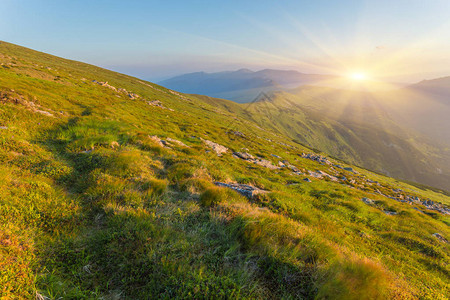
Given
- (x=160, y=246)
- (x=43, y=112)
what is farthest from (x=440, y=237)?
(x=43, y=112)

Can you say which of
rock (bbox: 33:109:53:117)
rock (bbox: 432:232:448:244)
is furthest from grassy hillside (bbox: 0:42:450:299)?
rock (bbox: 33:109:53:117)

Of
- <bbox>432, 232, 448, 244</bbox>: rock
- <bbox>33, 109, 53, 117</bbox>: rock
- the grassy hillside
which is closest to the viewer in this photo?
the grassy hillside

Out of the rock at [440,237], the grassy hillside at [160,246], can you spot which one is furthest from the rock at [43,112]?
the rock at [440,237]

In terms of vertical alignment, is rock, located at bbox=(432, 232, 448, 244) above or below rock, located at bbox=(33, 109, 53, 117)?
Answer: below

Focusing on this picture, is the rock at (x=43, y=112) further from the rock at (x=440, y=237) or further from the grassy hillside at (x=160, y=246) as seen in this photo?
the rock at (x=440, y=237)

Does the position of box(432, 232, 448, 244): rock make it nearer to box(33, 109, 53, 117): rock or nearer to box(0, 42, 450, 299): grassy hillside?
box(0, 42, 450, 299): grassy hillside

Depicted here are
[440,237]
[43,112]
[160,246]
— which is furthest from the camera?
[43,112]

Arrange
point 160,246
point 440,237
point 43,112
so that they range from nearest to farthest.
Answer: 1. point 160,246
2. point 440,237
3. point 43,112

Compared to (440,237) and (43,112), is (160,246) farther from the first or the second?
(43,112)

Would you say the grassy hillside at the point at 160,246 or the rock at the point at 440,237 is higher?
the grassy hillside at the point at 160,246

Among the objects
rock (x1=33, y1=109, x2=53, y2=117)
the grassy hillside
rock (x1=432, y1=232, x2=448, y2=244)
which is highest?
rock (x1=33, y1=109, x2=53, y2=117)

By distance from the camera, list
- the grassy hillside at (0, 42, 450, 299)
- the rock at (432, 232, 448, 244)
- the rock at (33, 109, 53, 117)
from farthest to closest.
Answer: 1. the rock at (33, 109, 53, 117)
2. the rock at (432, 232, 448, 244)
3. the grassy hillside at (0, 42, 450, 299)

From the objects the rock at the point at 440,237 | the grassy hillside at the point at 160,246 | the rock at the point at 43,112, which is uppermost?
the rock at the point at 43,112

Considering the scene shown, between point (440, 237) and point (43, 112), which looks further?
point (43, 112)
